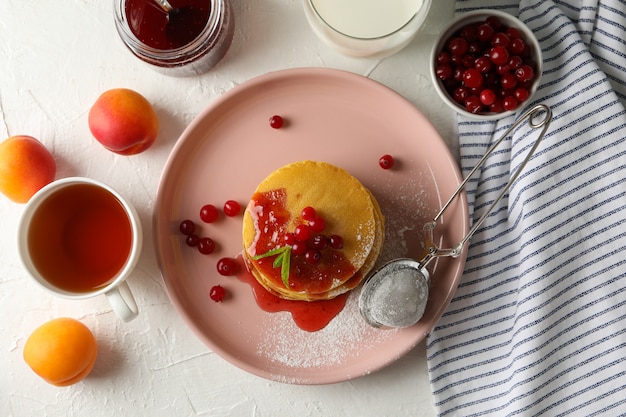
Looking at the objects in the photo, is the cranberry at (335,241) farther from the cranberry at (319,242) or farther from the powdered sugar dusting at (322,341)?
Answer: the powdered sugar dusting at (322,341)

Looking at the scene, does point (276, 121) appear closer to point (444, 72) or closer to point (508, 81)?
point (444, 72)

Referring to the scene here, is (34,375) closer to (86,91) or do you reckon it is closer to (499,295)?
(86,91)

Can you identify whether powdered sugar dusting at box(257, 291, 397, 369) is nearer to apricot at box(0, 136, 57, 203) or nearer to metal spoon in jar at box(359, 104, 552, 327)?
metal spoon in jar at box(359, 104, 552, 327)

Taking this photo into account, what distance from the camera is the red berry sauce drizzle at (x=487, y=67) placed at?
4.06 ft

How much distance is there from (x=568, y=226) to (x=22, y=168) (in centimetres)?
120

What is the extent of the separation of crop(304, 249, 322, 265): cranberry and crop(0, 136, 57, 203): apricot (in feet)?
2.01

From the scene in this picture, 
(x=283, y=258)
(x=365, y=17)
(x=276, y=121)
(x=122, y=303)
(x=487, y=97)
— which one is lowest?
(x=122, y=303)

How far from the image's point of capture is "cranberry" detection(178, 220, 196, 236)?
1320mm

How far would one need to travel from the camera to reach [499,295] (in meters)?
1.33

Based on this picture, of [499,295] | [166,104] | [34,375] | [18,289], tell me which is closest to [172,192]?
[166,104]

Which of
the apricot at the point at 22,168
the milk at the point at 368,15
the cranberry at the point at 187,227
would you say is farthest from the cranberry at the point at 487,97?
the apricot at the point at 22,168

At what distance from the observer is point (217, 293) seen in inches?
51.5

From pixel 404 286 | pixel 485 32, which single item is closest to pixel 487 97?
pixel 485 32

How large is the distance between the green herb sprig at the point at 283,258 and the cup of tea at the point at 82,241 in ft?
0.93
